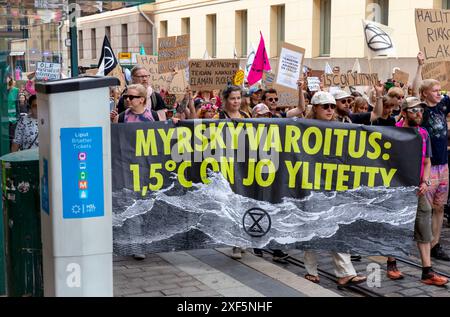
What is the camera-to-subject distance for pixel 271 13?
28094mm

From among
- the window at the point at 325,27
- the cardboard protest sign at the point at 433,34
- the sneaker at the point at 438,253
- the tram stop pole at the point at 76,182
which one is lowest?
the sneaker at the point at 438,253

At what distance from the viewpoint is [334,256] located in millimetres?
6523

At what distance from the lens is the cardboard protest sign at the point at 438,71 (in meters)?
9.02

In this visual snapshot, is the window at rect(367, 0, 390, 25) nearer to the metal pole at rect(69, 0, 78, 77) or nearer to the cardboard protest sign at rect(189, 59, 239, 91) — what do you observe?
the metal pole at rect(69, 0, 78, 77)

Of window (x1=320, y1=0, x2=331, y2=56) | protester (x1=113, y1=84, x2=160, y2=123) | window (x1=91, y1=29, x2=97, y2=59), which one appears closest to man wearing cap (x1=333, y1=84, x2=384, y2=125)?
protester (x1=113, y1=84, x2=160, y2=123)

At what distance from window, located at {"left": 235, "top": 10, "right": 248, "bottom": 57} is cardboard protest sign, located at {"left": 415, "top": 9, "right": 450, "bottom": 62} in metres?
21.7

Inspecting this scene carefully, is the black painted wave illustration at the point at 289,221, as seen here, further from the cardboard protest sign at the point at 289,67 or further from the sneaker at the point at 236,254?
the cardboard protest sign at the point at 289,67

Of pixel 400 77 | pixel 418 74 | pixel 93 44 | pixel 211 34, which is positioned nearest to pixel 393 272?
pixel 418 74

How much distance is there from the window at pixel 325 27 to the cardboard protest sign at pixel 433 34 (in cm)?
1611

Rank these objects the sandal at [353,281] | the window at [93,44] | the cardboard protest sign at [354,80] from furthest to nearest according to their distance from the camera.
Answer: the window at [93,44], the cardboard protest sign at [354,80], the sandal at [353,281]

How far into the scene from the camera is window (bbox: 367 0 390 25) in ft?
73.1

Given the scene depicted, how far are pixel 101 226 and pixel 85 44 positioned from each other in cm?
4475

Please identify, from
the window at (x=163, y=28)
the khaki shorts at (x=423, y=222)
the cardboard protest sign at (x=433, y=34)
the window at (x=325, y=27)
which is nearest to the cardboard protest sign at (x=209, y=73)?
the cardboard protest sign at (x=433, y=34)

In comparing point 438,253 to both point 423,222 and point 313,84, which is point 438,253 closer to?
point 423,222
